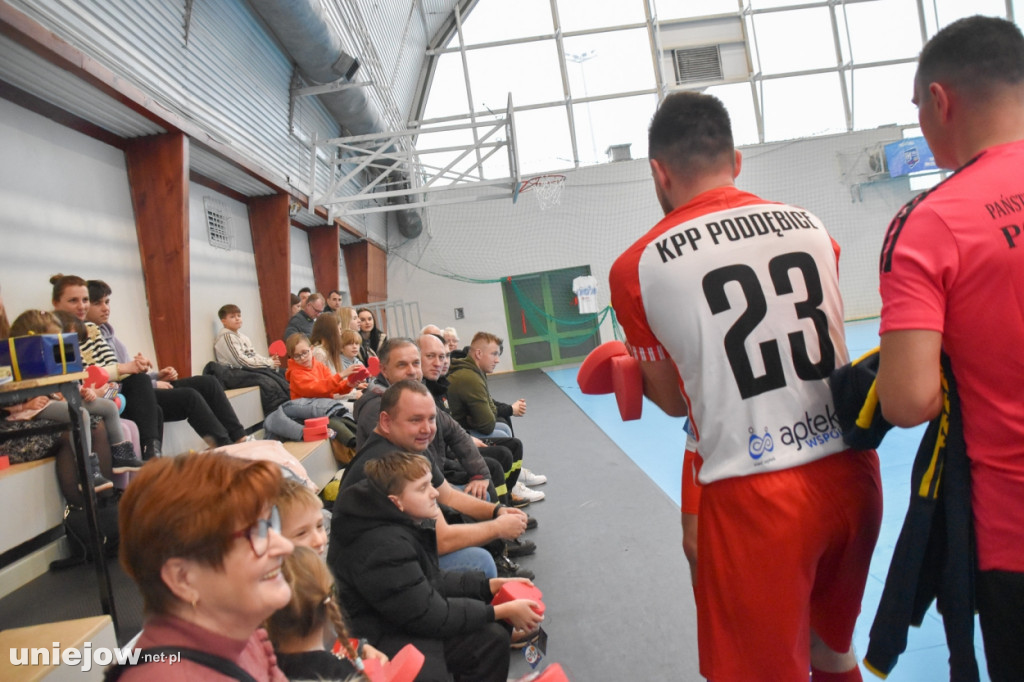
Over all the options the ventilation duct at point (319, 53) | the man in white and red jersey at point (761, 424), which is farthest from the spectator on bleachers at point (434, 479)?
the ventilation duct at point (319, 53)

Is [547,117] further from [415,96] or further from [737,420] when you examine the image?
[737,420]

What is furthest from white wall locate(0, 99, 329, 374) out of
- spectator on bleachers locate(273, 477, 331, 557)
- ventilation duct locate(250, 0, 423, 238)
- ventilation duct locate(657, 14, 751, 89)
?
ventilation duct locate(657, 14, 751, 89)

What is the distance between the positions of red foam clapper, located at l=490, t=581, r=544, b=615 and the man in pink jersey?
139cm

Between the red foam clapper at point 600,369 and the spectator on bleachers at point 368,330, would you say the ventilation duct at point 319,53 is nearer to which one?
the spectator on bleachers at point 368,330

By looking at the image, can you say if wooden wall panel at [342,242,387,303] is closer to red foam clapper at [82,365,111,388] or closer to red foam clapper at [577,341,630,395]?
red foam clapper at [82,365,111,388]

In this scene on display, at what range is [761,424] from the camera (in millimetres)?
1362

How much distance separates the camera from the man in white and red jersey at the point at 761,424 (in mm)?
1343

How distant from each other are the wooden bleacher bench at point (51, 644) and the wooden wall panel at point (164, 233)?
3037mm

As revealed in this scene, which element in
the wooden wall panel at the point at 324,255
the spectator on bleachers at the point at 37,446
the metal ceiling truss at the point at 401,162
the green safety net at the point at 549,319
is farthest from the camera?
the green safety net at the point at 549,319

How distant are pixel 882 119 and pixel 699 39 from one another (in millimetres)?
4424

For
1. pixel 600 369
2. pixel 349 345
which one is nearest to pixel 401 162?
pixel 349 345

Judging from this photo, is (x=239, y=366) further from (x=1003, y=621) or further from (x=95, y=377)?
(x=1003, y=621)

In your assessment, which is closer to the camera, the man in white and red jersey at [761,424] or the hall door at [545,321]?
the man in white and red jersey at [761,424]

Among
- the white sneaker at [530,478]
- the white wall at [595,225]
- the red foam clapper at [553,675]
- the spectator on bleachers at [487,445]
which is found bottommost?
the white sneaker at [530,478]
